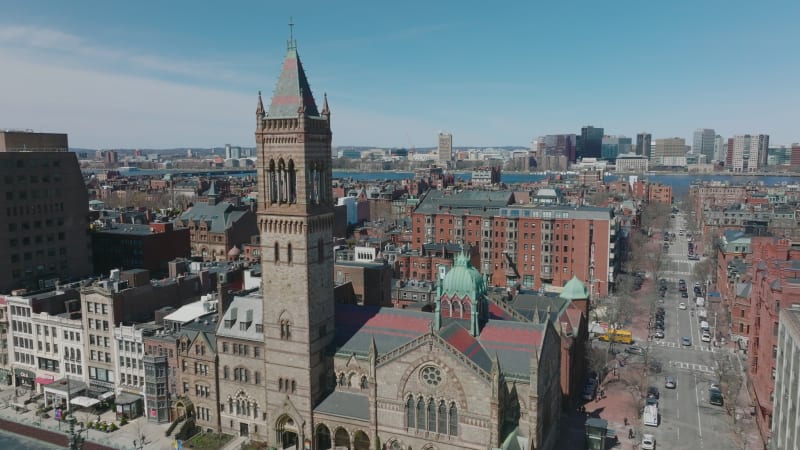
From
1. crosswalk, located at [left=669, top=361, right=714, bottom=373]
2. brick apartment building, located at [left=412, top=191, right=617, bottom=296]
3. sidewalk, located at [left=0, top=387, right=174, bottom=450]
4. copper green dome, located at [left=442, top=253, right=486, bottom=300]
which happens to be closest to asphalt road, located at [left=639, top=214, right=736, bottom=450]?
crosswalk, located at [left=669, top=361, right=714, bottom=373]

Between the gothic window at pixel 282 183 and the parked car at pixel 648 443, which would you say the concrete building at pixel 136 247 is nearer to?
the gothic window at pixel 282 183

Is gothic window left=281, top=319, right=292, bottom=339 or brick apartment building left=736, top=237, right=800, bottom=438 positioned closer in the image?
gothic window left=281, top=319, right=292, bottom=339

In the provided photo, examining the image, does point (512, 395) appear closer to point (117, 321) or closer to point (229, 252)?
point (117, 321)

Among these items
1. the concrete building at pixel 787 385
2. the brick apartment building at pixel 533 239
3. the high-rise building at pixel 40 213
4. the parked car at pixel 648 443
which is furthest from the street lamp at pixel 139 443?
the brick apartment building at pixel 533 239

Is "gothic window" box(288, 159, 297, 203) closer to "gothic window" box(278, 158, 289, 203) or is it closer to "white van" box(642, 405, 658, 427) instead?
"gothic window" box(278, 158, 289, 203)

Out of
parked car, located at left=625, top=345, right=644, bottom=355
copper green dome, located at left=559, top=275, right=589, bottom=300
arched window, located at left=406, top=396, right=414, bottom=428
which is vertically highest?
copper green dome, located at left=559, top=275, right=589, bottom=300

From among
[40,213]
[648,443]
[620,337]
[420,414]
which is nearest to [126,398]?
[420,414]

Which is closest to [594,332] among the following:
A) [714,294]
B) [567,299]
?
[567,299]

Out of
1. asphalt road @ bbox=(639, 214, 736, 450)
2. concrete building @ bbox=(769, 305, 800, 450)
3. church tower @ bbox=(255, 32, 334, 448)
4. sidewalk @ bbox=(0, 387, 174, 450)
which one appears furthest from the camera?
asphalt road @ bbox=(639, 214, 736, 450)
